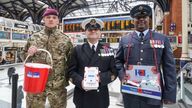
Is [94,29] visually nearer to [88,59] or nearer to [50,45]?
[88,59]

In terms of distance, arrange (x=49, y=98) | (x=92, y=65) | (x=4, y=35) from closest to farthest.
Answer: (x=92, y=65), (x=49, y=98), (x=4, y=35)

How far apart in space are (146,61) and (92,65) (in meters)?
0.49

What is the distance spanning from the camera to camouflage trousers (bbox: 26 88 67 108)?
2.15 metres

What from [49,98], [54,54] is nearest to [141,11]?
[54,54]

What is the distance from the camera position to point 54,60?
217cm

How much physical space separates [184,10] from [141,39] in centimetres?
569

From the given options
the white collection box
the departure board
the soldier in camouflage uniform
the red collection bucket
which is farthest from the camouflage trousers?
the departure board

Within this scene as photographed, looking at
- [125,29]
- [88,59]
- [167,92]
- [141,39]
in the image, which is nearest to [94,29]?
[88,59]

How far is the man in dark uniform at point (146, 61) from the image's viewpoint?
178 centimetres

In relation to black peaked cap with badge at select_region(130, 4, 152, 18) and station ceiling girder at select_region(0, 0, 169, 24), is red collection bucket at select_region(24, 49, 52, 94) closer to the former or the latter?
black peaked cap with badge at select_region(130, 4, 152, 18)

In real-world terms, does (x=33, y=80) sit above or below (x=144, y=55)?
below

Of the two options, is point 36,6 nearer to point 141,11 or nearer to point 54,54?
point 54,54

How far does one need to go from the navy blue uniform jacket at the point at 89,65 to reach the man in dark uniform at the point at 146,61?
14 cm

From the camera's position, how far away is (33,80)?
1.79 meters
